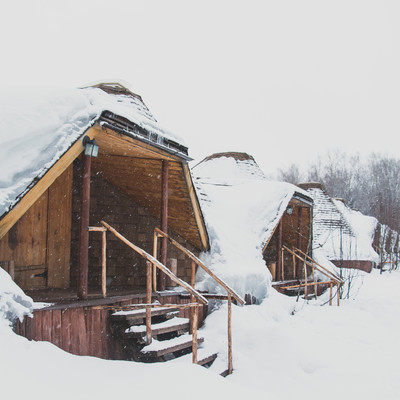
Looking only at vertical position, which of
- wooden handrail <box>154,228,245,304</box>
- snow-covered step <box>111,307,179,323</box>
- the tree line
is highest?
the tree line

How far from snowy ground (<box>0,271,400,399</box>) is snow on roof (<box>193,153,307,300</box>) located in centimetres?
63

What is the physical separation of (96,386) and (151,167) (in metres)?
4.46

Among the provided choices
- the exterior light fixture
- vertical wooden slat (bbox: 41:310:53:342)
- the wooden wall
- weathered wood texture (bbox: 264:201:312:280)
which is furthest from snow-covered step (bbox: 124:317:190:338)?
weathered wood texture (bbox: 264:201:312:280)

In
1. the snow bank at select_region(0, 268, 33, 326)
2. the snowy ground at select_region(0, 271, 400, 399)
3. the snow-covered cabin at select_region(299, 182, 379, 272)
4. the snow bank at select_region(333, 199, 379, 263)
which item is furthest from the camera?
the snow bank at select_region(333, 199, 379, 263)

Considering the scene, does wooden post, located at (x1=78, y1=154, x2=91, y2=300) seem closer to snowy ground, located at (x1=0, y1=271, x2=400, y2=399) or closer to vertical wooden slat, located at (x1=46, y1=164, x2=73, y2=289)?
snowy ground, located at (x1=0, y1=271, x2=400, y2=399)

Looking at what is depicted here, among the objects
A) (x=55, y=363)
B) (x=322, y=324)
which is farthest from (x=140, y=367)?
(x=322, y=324)

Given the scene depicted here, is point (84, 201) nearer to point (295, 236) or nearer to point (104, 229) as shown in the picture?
point (104, 229)

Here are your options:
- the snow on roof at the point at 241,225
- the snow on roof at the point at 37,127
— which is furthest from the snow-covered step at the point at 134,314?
the snow on roof at the point at 241,225

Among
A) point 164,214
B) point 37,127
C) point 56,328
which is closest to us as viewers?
point 56,328

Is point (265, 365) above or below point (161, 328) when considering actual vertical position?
below

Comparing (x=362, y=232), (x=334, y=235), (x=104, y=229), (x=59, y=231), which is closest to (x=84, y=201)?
(x=104, y=229)

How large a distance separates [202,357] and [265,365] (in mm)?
1153

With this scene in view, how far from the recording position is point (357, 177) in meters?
56.7

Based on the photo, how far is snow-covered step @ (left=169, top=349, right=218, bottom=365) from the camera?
5669mm
